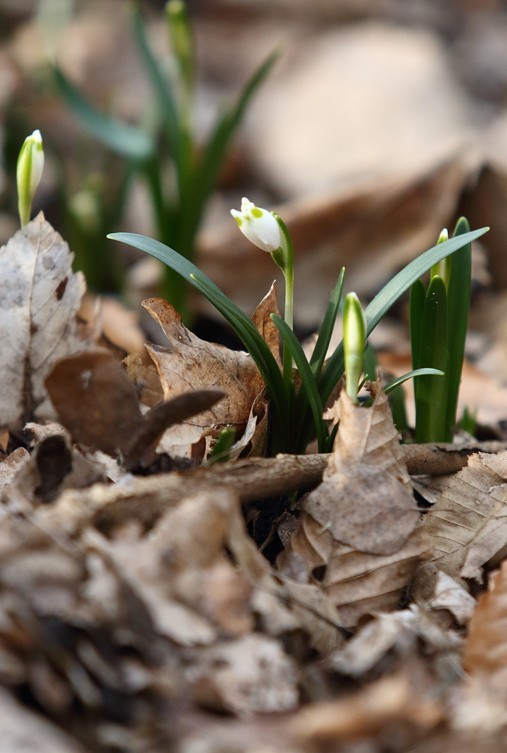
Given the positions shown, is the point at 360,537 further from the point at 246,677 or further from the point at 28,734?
the point at 28,734

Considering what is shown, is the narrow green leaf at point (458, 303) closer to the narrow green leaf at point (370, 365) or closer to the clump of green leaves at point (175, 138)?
the narrow green leaf at point (370, 365)

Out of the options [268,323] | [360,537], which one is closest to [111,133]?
[268,323]

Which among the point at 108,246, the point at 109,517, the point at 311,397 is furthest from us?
the point at 108,246

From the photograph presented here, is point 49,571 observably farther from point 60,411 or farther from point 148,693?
point 60,411

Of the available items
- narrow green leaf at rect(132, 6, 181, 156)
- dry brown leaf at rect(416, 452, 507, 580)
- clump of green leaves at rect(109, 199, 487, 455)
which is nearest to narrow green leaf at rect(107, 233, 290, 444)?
clump of green leaves at rect(109, 199, 487, 455)

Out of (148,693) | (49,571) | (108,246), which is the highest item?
(49,571)

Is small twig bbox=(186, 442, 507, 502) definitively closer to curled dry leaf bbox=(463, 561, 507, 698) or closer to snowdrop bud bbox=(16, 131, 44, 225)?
curled dry leaf bbox=(463, 561, 507, 698)

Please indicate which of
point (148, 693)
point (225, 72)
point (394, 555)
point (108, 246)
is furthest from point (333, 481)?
point (225, 72)
